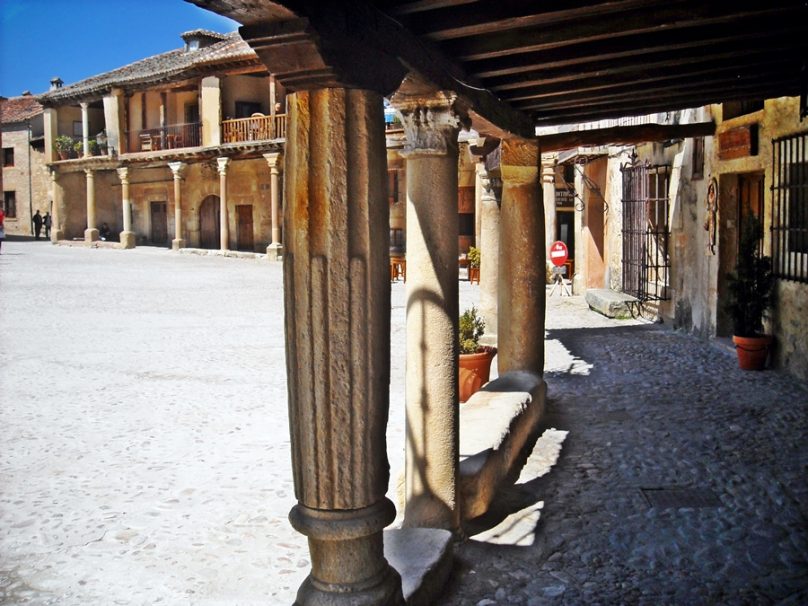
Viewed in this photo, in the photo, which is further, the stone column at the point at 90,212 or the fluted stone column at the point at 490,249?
the stone column at the point at 90,212

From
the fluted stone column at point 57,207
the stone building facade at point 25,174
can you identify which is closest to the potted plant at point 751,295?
the fluted stone column at point 57,207

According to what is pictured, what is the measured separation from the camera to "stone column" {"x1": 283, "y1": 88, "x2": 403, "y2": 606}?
2.56 meters

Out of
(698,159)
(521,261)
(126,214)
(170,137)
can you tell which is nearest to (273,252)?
(170,137)

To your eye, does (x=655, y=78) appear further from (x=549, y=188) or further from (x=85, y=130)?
(x=85, y=130)

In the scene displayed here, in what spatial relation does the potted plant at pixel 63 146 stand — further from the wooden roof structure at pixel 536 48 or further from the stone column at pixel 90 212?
the wooden roof structure at pixel 536 48

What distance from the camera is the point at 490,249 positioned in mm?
8773

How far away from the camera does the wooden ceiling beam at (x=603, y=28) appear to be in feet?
11.6

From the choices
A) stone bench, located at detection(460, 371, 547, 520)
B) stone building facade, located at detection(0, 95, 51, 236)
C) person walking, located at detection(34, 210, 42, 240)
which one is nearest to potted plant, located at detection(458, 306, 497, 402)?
stone bench, located at detection(460, 371, 547, 520)

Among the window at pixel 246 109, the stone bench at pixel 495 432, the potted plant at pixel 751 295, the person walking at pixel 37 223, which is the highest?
the window at pixel 246 109

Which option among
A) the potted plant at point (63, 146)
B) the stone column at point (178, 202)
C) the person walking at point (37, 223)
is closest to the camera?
the stone column at point (178, 202)

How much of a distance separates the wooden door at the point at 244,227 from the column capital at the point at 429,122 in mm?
24945

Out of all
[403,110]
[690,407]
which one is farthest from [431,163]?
[690,407]

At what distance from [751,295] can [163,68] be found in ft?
85.7

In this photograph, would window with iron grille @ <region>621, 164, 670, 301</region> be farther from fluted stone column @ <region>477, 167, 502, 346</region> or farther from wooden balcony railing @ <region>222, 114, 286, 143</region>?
wooden balcony railing @ <region>222, 114, 286, 143</region>
